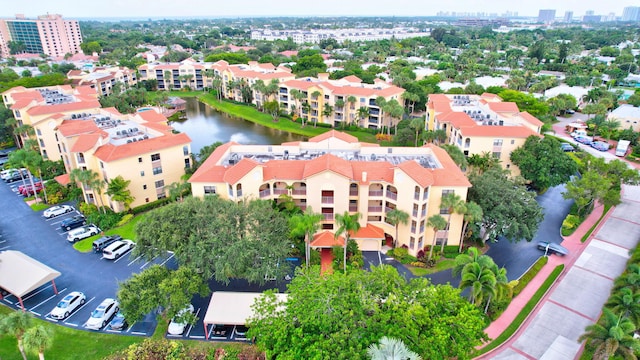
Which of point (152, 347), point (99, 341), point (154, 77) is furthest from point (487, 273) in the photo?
point (154, 77)

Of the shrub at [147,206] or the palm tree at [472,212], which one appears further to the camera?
the shrub at [147,206]

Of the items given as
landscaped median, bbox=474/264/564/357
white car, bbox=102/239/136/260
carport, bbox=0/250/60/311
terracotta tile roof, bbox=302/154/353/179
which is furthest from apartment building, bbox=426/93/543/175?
carport, bbox=0/250/60/311

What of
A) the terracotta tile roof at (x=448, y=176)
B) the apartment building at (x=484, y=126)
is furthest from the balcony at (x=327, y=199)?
the apartment building at (x=484, y=126)

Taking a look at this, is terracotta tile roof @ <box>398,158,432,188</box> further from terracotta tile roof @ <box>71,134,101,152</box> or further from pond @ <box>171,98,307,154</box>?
pond @ <box>171,98,307,154</box>

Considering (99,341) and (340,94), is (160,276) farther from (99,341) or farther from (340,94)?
(340,94)

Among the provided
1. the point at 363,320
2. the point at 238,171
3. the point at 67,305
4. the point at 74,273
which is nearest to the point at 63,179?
the point at 74,273

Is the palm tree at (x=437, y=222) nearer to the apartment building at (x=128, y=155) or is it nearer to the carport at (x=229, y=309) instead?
the carport at (x=229, y=309)
